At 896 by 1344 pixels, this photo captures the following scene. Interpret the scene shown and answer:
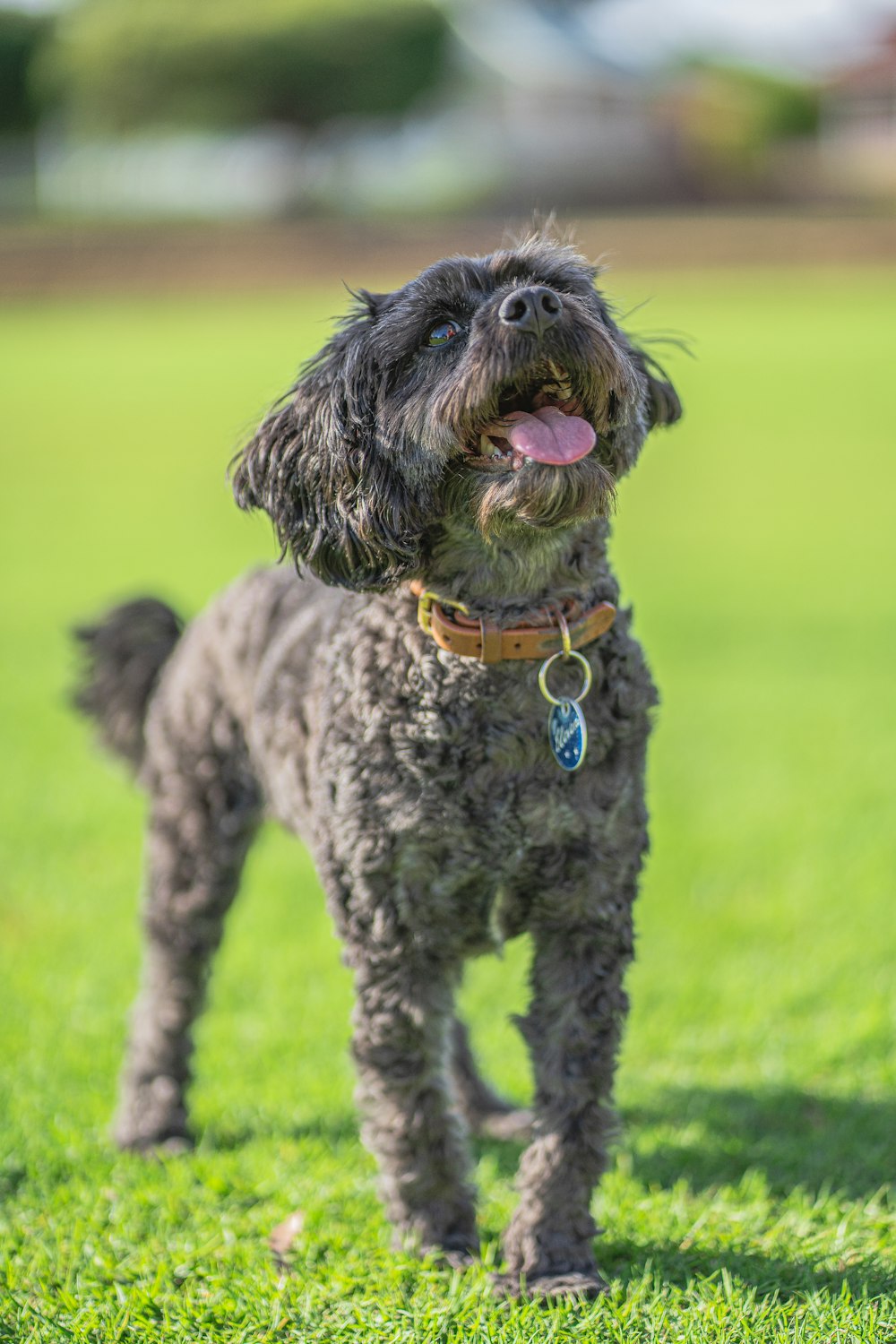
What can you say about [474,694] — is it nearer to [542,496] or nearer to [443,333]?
[542,496]

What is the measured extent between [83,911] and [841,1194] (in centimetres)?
334

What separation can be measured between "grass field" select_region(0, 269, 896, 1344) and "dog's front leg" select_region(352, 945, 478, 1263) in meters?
0.13

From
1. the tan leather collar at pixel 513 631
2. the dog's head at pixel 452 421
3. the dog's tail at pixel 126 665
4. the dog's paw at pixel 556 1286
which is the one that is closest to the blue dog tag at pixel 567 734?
the tan leather collar at pixel 513 631

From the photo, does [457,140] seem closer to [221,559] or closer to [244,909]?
[221,559]

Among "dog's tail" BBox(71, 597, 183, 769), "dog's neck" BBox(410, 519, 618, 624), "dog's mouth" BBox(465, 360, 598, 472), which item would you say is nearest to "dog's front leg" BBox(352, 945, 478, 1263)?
"dog's neck" BBox(410, 519, 618, 624)

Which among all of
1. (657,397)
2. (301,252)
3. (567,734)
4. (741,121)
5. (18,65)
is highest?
(18,65)

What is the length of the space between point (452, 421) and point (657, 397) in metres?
0.73

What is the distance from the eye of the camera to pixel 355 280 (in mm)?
38688

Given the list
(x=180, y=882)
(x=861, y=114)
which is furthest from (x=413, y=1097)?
(x=861, y=114)

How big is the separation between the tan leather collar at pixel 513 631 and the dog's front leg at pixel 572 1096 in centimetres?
66

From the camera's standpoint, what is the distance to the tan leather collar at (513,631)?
3377mm

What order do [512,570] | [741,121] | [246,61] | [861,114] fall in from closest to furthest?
[512,570], [741,121], [246,61], [861,114]

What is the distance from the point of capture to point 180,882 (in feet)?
15.0

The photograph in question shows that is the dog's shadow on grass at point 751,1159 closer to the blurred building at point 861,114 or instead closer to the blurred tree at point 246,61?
the blurred building at point 861,114
